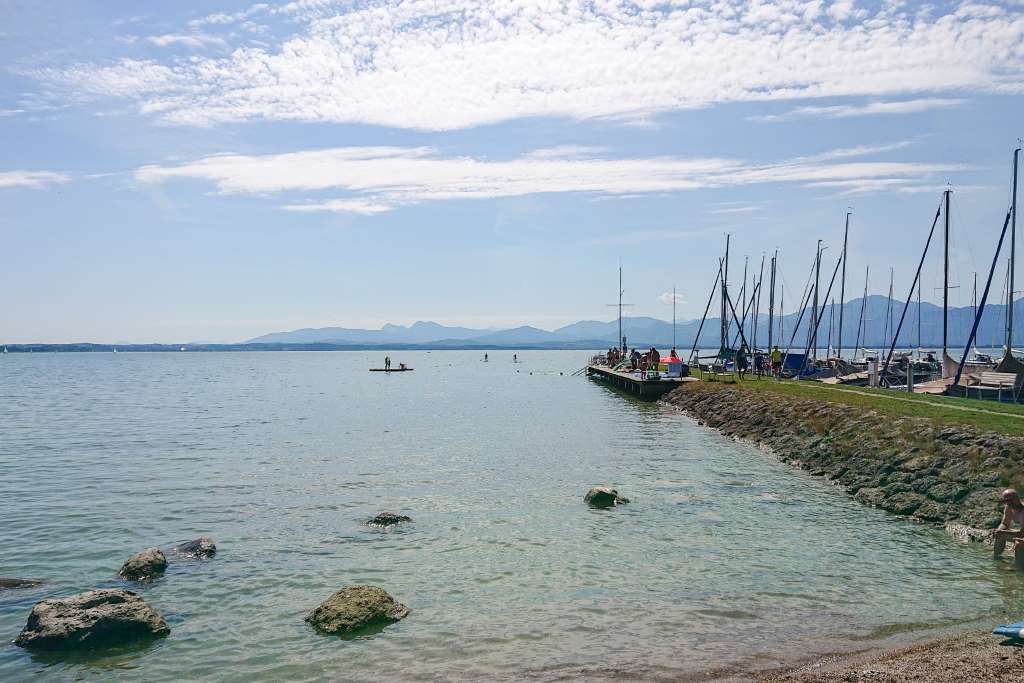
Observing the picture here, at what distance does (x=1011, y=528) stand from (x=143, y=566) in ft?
58.3

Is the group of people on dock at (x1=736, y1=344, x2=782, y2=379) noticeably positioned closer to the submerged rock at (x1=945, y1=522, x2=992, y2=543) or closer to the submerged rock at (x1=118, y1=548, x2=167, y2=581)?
the submerged rock at (x1=945, y1=522, x2=992, y2=543)

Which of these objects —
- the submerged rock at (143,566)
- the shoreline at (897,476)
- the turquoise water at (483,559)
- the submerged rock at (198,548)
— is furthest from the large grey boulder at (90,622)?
the shoreline at (897,476)

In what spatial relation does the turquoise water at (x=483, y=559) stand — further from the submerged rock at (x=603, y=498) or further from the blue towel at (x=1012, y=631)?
the blue towel at (x=1012, y=631)

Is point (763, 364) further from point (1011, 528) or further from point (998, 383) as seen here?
point (1011, 528)

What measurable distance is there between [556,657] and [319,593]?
5299 millimetres

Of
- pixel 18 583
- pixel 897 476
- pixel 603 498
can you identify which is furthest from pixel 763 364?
pixel 18 583

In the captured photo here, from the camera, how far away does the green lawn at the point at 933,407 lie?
24.9 metres

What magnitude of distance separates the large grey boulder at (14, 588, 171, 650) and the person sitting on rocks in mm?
15711

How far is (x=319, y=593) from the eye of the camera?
14.8 m

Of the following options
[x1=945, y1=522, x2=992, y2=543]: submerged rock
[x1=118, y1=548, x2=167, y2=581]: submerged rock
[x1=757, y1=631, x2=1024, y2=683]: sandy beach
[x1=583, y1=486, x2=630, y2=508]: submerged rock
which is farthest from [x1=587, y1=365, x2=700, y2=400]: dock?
[x1=757, y1=631, x2=1024, y2=683]: sandy beach

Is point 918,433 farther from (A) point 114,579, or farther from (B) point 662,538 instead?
(A) point 114,579

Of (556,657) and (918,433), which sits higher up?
(918,433)

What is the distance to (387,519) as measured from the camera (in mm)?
20312

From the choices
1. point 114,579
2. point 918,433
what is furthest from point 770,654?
point 918,433
